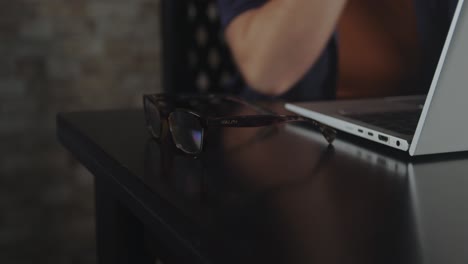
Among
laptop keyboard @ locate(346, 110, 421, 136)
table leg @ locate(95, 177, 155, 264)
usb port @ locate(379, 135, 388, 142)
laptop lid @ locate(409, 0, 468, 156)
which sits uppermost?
laptop lid @ locate(409, 0, 468, 156)

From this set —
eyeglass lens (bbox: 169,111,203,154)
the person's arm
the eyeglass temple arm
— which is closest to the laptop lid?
the eyeglass temple arm

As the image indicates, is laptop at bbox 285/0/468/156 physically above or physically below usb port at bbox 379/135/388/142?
above

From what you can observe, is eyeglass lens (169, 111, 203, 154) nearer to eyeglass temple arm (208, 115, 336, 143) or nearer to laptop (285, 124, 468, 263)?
eyeglass temple arm (208, 115, 336, 143)

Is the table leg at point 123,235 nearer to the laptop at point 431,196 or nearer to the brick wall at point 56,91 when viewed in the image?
the laptop at point 431,196

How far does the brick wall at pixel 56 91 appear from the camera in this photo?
140 cm

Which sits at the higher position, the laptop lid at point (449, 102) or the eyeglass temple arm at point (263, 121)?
the laptop lid at point (449, 102)

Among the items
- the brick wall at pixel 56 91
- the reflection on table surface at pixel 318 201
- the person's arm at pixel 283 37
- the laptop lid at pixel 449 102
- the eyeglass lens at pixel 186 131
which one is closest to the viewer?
the reflection on table surface at pixel 318 201

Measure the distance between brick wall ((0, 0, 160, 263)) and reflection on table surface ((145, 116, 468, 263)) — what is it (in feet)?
2.92

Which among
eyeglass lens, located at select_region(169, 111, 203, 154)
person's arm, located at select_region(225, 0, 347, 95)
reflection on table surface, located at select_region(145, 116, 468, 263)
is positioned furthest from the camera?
person's arm, located at select_region(225, 0, 347, 95)

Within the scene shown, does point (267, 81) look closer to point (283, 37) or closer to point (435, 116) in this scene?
point (283, 37)

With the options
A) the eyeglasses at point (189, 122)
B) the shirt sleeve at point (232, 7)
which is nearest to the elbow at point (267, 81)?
the shirt sleeve at point (232, 7)

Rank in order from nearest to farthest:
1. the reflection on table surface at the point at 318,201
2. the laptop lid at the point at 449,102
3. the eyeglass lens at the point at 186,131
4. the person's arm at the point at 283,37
A: the reflection on table surface at the point at 318,201
the laptop lid at the point at 449,102
the eyeglass lens at the point at 186,131
the person's arm at the point at 283,37

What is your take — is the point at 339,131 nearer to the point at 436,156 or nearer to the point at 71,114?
the point at 436,156

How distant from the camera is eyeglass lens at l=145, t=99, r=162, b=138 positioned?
67 cm
